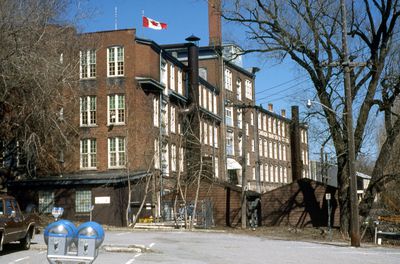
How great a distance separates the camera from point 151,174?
38.2 metres

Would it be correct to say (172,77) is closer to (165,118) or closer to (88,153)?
(165,118)

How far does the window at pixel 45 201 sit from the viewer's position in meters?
39.4

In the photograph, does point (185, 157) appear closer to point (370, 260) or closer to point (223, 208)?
point (223, 208)

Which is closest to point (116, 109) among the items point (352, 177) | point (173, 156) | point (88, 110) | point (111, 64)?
point (88, 110)

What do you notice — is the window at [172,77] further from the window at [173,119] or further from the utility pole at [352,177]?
the utility pole at [352,177]

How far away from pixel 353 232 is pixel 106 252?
35.6ft

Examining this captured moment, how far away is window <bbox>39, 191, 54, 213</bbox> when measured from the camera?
3944 cm

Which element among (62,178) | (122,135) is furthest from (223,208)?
(62,178)

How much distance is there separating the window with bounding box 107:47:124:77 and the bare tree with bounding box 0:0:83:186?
30.2 feet

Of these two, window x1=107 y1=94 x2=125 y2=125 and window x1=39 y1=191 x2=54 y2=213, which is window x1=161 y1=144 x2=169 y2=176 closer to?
window x1=107 y1=94 x2=125 y2=125

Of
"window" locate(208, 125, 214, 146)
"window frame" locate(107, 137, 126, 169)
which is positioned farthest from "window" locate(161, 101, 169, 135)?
"window" locate(208, 125, 214, 146)

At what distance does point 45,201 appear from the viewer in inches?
1559

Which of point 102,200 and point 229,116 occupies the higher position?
point 229,116

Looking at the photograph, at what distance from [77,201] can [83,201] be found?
0.48 meters
